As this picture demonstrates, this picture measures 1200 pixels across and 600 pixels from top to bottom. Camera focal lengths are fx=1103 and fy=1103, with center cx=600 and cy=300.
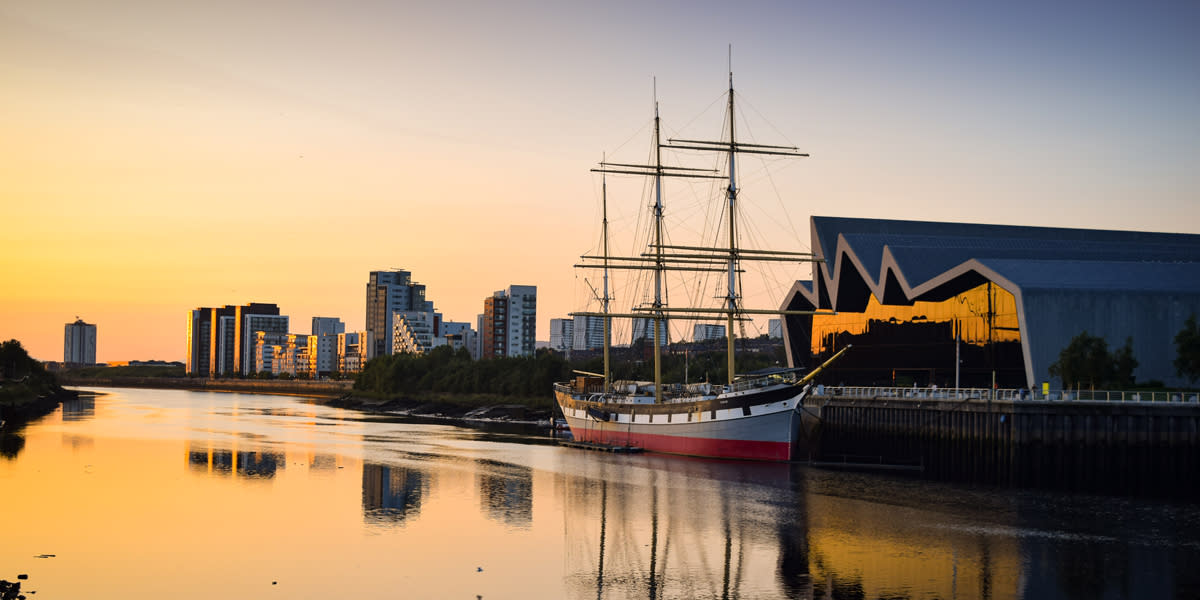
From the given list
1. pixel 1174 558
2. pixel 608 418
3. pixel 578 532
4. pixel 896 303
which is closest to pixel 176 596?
pixel 578 532

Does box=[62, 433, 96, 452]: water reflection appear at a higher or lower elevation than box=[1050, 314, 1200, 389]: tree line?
lower

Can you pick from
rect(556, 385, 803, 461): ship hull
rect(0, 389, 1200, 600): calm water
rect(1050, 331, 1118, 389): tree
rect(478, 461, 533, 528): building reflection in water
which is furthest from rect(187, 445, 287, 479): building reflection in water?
rect(1050, 331, 1118, 389): tree

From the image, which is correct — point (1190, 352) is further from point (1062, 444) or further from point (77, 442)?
point (77, 442)

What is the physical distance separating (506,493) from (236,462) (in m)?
27.2

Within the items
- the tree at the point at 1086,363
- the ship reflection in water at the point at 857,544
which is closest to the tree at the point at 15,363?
the ship reflection in water at the point at 857,544

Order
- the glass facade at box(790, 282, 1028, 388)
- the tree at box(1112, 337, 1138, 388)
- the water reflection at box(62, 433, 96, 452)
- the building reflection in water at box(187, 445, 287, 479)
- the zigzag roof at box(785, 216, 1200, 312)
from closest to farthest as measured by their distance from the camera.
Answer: the building reflection in water at box(187, 445, 287, 479) → the tree at box(1112, 337, 1138, 388) → the glass facade at box(790, 282, 1028, 388) → the zigzag roof at box(785, 216, 1200, 312) → the water reflection at box(62, 433, 96, 452)

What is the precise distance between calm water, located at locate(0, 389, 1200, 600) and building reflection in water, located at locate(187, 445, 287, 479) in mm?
647

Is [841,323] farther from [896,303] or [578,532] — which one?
[578,532]

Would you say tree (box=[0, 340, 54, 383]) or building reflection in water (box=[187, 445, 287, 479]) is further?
tree (box=[0, 340, 54, 383])

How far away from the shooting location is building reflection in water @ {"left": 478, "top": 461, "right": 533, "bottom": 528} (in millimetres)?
52125

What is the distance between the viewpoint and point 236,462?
78.0 meters

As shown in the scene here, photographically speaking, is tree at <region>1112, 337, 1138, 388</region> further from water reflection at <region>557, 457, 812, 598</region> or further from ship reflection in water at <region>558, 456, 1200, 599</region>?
water reflection at <region>557, 457, 812, 598</region>

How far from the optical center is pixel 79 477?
217ft

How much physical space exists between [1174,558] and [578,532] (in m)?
23.1
